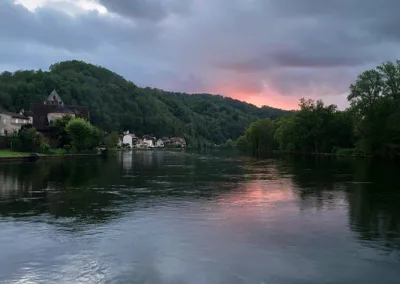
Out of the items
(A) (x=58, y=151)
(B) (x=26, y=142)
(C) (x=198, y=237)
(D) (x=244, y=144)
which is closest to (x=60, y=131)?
(A) (x=58, y=151)

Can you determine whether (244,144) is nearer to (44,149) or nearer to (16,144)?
(44,149)

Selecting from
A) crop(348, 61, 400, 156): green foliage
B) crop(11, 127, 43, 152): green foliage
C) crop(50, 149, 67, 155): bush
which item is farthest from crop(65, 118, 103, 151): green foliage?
crop(348, 61, 400, 156): green foliage

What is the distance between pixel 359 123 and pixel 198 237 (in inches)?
3406

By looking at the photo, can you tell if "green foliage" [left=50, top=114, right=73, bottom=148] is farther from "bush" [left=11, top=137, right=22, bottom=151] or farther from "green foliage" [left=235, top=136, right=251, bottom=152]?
"green foliage" [left=235, top=136, right=251, bottom=152]

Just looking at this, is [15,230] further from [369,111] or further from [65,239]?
[369,111]

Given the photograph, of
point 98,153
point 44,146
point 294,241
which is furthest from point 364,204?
point 98,153

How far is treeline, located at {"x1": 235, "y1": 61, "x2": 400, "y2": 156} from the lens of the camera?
89625 mm

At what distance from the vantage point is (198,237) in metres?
16.5

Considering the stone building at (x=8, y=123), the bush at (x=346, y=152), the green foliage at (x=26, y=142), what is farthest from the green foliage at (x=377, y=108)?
the stone building at (x=8, y=123)

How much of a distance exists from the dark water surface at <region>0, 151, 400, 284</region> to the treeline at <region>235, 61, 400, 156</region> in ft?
220

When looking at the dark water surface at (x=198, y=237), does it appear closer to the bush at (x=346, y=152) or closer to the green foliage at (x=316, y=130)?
the bush at (x=346, y=152)

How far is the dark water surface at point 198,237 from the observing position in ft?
40.9

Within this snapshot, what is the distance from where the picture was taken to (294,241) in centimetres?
1606

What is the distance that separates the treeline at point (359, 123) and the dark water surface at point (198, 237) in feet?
220
